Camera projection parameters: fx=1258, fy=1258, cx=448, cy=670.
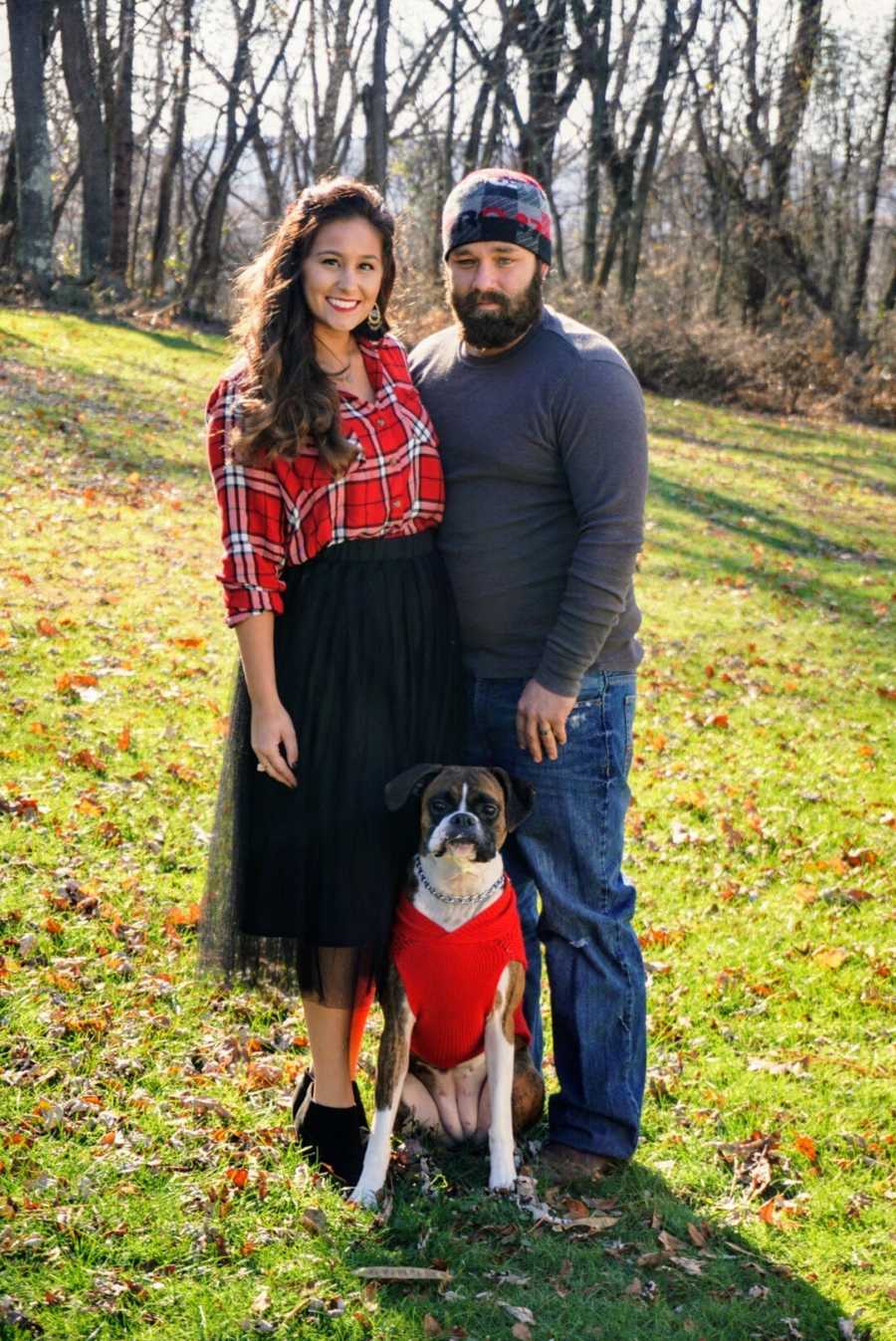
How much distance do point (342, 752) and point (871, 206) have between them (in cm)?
2712

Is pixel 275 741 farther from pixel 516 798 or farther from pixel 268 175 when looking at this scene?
pixel 268 175

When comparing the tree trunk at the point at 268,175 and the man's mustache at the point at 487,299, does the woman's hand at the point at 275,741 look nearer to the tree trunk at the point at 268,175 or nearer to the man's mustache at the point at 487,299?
the man's mustache at the point at 487,299

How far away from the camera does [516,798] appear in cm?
354

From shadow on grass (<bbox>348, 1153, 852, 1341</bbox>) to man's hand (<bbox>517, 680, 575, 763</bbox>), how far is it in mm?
1307

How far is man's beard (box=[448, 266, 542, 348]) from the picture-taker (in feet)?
11.3

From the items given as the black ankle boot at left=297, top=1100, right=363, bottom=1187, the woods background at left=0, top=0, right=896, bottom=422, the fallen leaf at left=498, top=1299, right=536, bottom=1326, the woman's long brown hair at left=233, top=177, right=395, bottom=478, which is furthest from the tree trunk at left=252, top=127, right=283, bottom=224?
the fallen leaf at left=498, top=1299, right=536, bottom=1326

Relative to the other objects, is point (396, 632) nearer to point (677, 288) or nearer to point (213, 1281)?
point (213, 1281)

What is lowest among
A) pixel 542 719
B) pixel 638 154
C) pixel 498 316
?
pixel 542 719

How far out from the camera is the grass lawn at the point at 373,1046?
3.24 metres

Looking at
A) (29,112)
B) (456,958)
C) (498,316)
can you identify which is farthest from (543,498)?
(29,112)

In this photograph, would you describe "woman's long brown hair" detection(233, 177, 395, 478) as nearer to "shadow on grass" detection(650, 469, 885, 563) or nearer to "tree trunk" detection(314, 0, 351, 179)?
"shadow on grass" detection(650, 469, 885, 563)

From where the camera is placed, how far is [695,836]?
648 cm

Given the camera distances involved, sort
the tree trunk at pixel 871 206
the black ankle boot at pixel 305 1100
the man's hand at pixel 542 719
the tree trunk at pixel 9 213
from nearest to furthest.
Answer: the man's hand at pixel 542 719
the black ankle boot at pixel 305 1100
the tree trunk at pixel 9 213
the tree trunk at pixel 871 206

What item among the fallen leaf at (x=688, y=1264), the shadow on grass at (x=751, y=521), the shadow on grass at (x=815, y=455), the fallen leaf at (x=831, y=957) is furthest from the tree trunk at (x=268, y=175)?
the fallen leaf at (x=688, y=1264)
